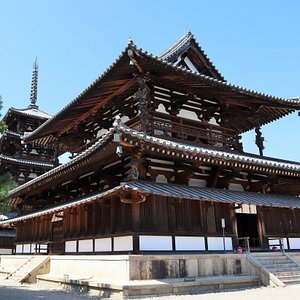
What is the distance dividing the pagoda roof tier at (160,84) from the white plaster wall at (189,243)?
640cm

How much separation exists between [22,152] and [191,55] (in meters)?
21.6

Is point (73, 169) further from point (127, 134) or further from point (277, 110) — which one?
point (277, 110)

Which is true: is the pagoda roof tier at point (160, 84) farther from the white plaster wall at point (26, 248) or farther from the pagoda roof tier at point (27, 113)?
the pagoda roof tier at point (27, 113)

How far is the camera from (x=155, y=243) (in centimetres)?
1289

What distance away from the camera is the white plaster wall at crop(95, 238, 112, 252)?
542 inches

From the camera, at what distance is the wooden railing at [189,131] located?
1527 cm

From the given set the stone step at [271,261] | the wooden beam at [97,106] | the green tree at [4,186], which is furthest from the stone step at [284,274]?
the green tree at [4,186]

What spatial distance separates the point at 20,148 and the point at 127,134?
25409mm

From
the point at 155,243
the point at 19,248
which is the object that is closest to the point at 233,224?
the point at 155,243

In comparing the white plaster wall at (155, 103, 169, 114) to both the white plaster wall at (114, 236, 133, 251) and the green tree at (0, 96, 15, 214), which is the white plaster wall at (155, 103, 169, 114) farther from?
the green tree at (0, 96, 15, 214)

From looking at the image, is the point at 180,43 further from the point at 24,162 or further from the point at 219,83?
the point at 24,162

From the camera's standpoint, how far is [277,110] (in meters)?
19.0

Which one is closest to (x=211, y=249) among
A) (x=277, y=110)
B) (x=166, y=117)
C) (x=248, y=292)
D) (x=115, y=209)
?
(x=248, y=292)

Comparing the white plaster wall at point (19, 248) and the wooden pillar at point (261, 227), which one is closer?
the wooden pillar at point (261, 227)
